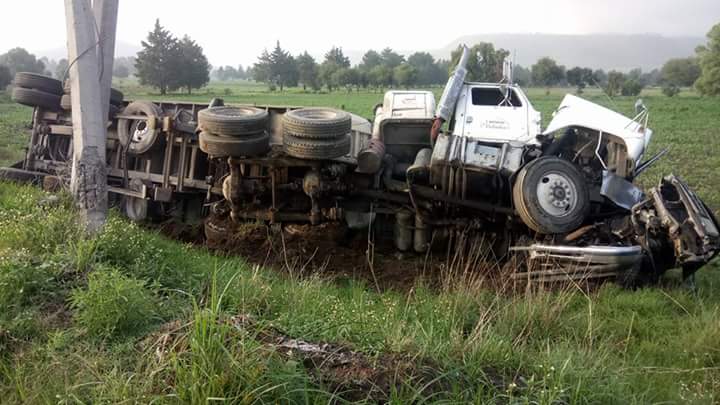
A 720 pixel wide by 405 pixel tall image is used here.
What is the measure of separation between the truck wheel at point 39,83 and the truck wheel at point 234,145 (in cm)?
427

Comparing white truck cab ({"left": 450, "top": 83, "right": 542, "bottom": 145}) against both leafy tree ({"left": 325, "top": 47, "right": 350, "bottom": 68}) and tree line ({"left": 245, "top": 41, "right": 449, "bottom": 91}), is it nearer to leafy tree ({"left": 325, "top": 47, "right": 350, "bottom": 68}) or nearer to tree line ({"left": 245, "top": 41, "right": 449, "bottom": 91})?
tree line ({"left": 245, "top": 41, "right": 449, "bottom": 91})

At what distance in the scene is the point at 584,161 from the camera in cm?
686

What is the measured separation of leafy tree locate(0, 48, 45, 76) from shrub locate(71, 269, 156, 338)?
8123cm

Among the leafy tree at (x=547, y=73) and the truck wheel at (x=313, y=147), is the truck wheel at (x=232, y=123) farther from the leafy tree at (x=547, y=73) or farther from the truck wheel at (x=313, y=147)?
the leafy tree at (x=547, y=73)

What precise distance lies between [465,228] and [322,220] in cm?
177

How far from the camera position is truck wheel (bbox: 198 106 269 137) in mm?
5996

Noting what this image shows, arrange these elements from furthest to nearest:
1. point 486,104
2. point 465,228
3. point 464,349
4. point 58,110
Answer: point 58,110 < point 486,104 < point 465,228 < point 464,349

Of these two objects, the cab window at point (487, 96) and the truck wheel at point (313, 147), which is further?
the cab window at point (487, 96)

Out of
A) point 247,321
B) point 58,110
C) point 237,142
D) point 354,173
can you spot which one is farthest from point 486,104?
point 58,110

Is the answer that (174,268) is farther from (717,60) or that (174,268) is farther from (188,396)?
(717,60)

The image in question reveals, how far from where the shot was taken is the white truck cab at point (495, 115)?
7.07 metres

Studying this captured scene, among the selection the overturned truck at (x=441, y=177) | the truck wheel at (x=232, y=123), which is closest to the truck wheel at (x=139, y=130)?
the overturned truck at (x=441, y=177)

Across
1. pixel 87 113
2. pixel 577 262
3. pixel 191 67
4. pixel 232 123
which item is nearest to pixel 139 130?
pixel 87 113

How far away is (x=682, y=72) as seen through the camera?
291 ft
